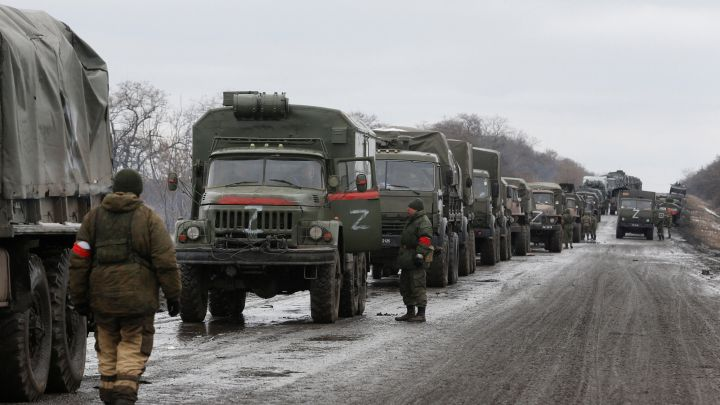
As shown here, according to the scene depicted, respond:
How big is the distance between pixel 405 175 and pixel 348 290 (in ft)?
24.5

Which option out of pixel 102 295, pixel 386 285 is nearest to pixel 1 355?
pixel 102 295

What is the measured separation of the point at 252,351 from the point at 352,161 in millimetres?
4977

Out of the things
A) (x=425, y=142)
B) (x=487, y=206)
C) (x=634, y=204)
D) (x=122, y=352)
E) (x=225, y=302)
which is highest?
(x=425, y=142)

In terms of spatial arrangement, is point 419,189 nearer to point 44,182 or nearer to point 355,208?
point 355,208

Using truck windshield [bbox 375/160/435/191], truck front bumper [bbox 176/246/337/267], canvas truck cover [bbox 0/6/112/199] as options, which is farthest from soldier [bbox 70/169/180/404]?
truck windshield [bbox 375/160/435/191]

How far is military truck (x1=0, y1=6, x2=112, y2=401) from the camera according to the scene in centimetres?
867

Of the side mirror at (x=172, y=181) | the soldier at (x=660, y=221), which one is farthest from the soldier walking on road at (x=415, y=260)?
the soldier at (x=660, y=221)

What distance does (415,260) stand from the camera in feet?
56.6

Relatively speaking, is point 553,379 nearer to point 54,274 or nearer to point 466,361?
point 466,361

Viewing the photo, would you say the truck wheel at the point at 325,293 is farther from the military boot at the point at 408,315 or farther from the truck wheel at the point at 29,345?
the truck wheel at the point at 29,345

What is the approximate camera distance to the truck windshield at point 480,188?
114 feet

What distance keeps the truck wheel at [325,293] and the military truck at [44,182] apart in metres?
5.07

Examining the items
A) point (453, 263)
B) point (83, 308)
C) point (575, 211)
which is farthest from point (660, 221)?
point (83, 308)

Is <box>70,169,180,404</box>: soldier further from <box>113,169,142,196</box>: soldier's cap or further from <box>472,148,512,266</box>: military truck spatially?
<box>472,148,512,266</box>: military truck
